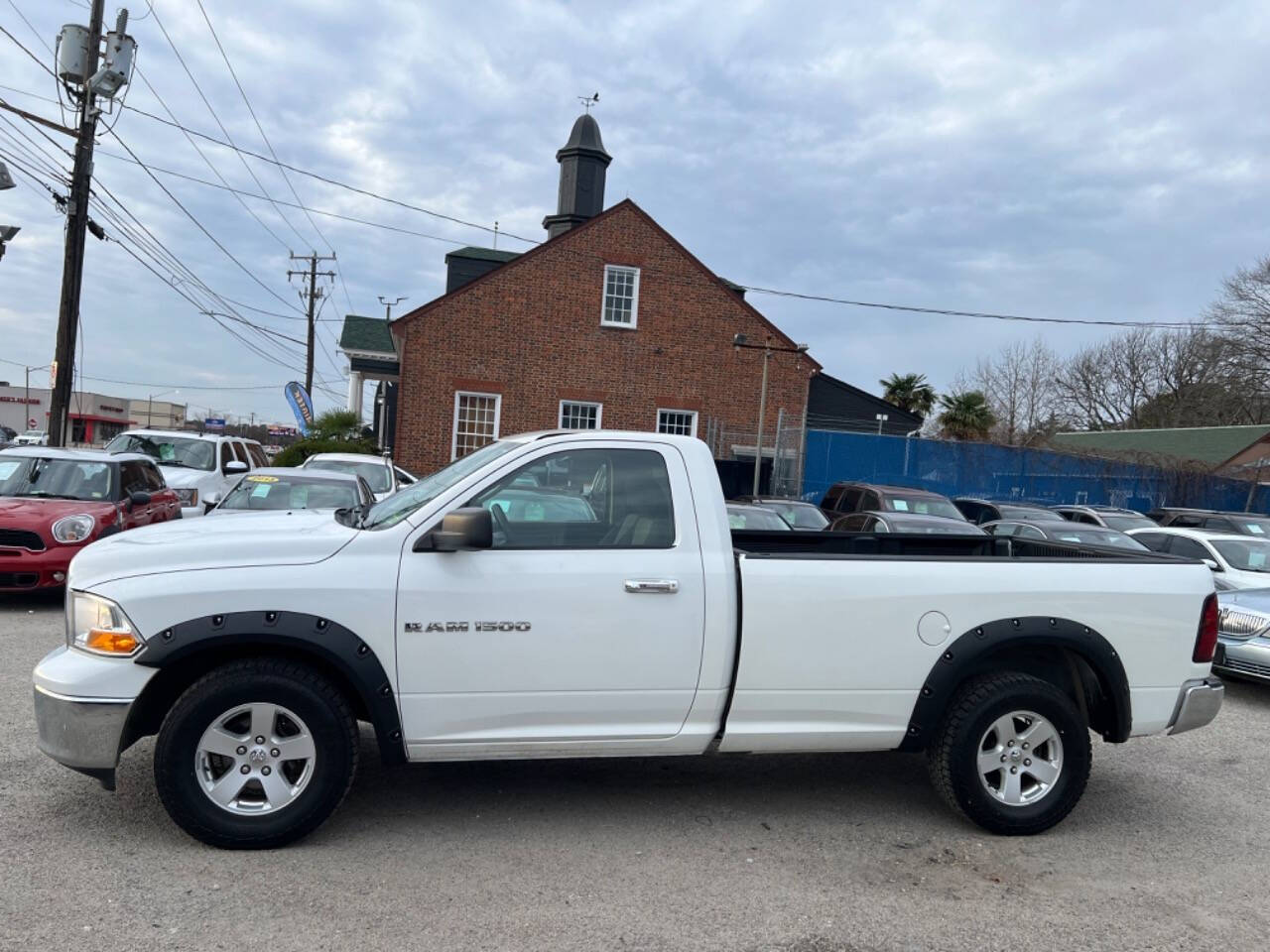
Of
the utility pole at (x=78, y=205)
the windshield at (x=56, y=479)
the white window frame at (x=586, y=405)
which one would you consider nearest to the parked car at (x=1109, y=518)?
the white window frame at (x=586, y=405)

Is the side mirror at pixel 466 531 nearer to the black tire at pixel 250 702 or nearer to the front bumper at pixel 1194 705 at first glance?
the black tire at pixel 250 702

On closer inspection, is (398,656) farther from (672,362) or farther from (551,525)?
(672,362)

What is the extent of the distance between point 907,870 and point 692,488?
1974 millimetres

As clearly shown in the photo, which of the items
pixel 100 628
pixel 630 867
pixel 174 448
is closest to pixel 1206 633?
pixel 630 867

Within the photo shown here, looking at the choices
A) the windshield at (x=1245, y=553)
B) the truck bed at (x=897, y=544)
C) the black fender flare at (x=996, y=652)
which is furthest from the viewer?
the windshield at (x=1245, y=553)

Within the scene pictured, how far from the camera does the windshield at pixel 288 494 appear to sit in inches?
403

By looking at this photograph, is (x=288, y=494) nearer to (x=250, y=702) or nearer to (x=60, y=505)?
(x=60, y=505)

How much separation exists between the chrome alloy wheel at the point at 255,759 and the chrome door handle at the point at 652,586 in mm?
1507

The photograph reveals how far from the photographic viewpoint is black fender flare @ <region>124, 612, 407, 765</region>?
385 cm

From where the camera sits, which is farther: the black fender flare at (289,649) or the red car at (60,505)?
the red car at (60,505)

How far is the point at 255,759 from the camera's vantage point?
157 inches

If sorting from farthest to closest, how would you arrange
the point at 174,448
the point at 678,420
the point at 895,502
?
1. the point at 678,420
2. the point at 174,448
3. the point at 895,502

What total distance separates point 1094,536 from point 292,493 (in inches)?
409

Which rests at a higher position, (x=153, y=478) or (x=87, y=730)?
(x=153, y=478)
